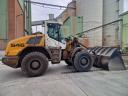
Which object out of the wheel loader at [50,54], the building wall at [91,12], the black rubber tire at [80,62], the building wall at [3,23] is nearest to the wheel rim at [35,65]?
the wheel loader at [50,54]

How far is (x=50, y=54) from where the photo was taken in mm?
7656

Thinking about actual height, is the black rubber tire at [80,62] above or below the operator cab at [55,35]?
below

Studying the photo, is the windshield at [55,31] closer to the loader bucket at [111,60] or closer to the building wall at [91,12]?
the loader bucket at [111,60]

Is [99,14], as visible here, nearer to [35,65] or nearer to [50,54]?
[50,54]

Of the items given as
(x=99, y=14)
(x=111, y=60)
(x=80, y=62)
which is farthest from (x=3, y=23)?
Result: (x=99, y=14)

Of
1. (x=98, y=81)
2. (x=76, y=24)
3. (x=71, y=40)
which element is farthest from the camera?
(x=76, y=24)

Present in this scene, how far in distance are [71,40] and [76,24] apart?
1913cm

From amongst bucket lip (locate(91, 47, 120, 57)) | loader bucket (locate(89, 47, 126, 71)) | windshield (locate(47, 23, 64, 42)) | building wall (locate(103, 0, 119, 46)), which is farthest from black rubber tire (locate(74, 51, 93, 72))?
building wall (locate(103, 0, 119, 46))

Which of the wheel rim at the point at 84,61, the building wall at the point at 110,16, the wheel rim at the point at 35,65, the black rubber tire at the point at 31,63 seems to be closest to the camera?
the black rubber tire at the point at 31,63

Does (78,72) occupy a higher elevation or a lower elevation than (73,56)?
lower

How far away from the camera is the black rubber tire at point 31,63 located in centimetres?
708

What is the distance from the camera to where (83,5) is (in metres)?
28.1

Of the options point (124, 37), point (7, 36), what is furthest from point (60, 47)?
point (124, 37)

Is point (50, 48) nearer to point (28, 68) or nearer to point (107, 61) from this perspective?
point (28, 68)
